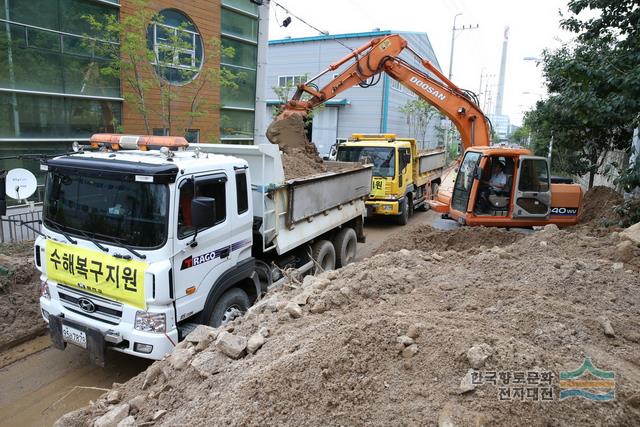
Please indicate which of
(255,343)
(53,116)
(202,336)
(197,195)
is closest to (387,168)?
(53,116)

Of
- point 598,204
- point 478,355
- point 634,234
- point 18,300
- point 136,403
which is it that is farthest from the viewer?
point 598,204

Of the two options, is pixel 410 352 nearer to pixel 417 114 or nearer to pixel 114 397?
pixel 114 397

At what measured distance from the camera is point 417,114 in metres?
33.3

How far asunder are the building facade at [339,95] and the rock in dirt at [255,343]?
26589mm

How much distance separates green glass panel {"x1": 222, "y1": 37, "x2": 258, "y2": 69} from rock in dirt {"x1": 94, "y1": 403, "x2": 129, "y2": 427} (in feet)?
40.1

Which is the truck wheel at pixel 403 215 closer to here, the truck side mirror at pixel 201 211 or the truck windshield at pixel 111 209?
the truck side mirror at pixel 201 211

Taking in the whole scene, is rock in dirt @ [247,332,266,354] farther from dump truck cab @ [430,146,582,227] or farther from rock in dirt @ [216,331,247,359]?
dump truck cab @ [430,146,582,227]

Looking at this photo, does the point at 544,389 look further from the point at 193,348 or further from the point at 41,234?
the point at 41,234

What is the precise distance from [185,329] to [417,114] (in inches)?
1235

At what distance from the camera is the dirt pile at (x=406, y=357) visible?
2.55 m

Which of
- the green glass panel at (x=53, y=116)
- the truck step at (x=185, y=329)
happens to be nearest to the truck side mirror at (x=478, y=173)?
the truck step at (x=185, y=329)

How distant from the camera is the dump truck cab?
8.28 meters

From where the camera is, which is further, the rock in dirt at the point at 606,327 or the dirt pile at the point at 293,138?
the dirt pile at the point at 293,138

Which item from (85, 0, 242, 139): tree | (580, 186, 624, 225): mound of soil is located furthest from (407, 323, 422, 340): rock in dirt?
(85, 0, 242, 139): tree
